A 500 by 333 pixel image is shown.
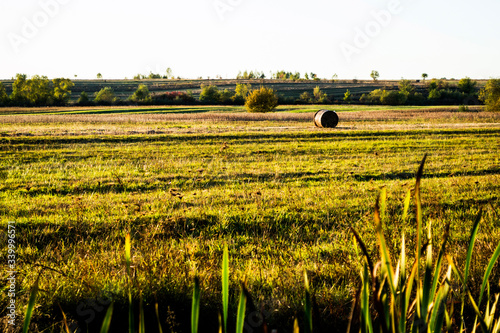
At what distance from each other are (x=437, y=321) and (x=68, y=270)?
150 inches

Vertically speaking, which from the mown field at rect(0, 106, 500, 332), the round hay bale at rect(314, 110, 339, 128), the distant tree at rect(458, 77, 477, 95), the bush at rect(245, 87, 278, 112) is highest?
the distant tree at rect(458, 77, 477, 95)

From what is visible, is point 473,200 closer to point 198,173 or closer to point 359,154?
point 198,173

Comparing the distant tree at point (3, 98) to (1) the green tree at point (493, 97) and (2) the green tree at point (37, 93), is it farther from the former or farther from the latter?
(1) the green tree at point (493, 97)

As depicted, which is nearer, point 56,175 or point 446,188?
point 446,188

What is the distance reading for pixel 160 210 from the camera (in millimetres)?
7852

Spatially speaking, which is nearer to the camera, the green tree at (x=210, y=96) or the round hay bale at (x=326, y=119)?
the round hay bale at (x=326, y=119)

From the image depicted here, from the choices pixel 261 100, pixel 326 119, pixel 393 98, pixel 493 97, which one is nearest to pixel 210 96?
pixel 261 100

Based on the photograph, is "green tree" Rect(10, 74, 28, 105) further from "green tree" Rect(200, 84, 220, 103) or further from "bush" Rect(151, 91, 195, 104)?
"green tree" Rect(200, 84, 220, 103)

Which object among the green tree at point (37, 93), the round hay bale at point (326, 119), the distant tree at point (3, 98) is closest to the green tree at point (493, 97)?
the round hay bale at point (326, 119)

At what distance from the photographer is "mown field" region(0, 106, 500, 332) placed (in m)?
3.75

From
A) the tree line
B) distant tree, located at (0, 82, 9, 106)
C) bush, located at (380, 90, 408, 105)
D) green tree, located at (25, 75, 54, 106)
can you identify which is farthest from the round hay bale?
distant tree, located at (0, 82, 9, 106)

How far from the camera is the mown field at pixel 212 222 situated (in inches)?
148

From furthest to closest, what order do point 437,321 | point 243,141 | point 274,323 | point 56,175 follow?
1. point 243,141
2. point 56,175
3. point 274,323
4. point 437,321

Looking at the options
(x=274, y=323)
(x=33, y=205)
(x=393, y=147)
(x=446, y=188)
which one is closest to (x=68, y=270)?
(x=274, y=323)
